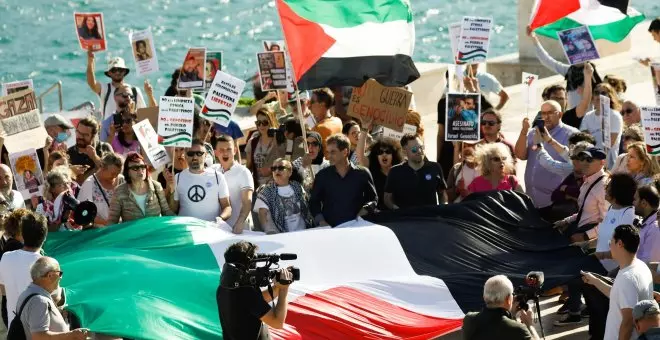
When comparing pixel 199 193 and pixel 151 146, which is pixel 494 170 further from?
pixel 151 146

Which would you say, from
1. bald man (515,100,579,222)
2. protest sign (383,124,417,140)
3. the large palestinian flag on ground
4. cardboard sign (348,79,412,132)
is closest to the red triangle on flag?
cardboard sign (348,79,412,132)

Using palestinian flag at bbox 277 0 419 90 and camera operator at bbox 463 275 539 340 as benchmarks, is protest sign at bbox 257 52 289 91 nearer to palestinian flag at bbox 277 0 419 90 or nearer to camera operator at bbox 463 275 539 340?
palestinian flag at bbox 277 0 419 90

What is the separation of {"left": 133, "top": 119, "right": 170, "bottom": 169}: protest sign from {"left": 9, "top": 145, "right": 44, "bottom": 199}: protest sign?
915 millimetres

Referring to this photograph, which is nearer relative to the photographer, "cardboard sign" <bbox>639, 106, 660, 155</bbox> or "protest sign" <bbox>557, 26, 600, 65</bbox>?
"cardboard sign" <bbox>639, 106, 660, 155</bbox>

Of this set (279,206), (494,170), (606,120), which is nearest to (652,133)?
(494,170)

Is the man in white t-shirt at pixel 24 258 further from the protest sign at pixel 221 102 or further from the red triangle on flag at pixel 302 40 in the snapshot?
the protest sign at pixel 221 102

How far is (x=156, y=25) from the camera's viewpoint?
48.6 m

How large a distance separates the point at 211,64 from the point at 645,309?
8.57 m

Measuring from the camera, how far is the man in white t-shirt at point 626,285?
984 cm

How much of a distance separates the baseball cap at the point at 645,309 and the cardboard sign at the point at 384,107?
5.10m

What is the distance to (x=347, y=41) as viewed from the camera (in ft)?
44.5

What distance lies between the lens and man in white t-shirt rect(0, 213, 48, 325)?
1046cm

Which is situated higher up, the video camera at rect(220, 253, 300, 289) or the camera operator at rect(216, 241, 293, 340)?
the video camera at rect(220, 253, 300, 289)

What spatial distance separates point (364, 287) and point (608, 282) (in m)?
1.98
